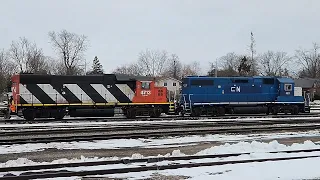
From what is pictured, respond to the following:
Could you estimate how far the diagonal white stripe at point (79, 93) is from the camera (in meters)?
26.2

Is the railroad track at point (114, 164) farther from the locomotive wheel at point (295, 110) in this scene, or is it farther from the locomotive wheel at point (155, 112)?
the locomotive wheel at point (295, 110)

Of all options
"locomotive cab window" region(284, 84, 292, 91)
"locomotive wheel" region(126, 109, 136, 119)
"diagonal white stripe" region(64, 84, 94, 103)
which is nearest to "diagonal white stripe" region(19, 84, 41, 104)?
"diagonal white stripe" region(64, 84, 94, 103)

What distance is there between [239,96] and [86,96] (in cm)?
1223

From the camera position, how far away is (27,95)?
82.4 ft

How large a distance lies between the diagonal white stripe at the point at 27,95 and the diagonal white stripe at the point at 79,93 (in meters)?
2.31

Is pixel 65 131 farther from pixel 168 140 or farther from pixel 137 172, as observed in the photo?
pixel 137 172

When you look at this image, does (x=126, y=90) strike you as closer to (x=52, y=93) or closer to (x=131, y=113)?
(x=131, y=113)

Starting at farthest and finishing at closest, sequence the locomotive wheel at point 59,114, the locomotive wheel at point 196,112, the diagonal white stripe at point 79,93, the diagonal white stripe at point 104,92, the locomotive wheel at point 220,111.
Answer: the locomotive wheel at point 220,111 → the locomotive wheel at point 196,112 → the diagonal white stripe at point 104,92 → the diagonal white stripe at point 79,93 → the locomotive wheel at point 59,114

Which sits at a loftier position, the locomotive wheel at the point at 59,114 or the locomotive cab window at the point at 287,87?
the locomotive cab window at the point at 287,87

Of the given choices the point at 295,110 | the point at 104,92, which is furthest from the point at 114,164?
the point at 295,110

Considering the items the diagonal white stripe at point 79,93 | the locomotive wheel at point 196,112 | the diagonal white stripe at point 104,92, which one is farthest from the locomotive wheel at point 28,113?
the locomotive wheel at point 196,112

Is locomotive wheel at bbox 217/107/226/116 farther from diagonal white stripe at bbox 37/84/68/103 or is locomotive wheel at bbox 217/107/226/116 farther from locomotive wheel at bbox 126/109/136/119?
diagonal white stripe at bbox 37/84/68/103

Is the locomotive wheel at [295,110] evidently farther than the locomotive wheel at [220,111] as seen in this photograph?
Yes

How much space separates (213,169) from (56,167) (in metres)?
3.70
